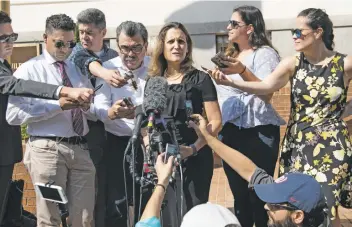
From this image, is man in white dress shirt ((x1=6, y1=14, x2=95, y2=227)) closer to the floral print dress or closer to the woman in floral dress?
the woman in floral dress

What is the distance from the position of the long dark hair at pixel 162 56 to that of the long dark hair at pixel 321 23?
0.92m

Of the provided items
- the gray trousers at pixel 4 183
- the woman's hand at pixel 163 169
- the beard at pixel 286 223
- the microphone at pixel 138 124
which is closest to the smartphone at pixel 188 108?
the microphone at pixel 138 124

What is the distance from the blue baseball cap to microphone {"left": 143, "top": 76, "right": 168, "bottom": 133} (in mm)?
874

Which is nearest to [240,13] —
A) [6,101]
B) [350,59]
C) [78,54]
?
[350,59]

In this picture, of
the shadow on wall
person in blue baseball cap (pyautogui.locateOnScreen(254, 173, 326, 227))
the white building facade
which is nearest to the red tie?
person in blue baseball cap (pyautogui.locateOnScreen(254, 173, 326, 227))

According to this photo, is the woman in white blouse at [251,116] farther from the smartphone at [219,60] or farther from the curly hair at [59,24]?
A: the curly hair at [59,24]

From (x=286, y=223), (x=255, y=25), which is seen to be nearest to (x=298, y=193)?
(x=286, y=223)

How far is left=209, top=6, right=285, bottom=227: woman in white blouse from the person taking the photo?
4.93 metres

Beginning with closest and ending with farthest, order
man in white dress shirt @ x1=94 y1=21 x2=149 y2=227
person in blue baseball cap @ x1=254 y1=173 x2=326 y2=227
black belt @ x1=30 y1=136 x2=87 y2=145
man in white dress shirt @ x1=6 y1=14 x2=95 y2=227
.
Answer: person in blue baseball cap @ x1=254 y1=173 x2=326 y2=227 → man in white dress shirt @ x1=6 y1=14 x2=95 y2=227 → black belt @ x1=30 y1=136 x2=87 y2=145 → man in white dress shirt @ x1=94 y1=21 x2=149 y2=227

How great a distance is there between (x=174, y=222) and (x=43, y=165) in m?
1.15

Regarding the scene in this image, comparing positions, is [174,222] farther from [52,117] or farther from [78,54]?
[78,54]

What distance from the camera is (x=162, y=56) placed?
15.9ft

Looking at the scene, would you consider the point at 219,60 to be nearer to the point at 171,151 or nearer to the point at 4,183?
the point at 171,151

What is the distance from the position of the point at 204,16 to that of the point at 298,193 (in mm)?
9329
